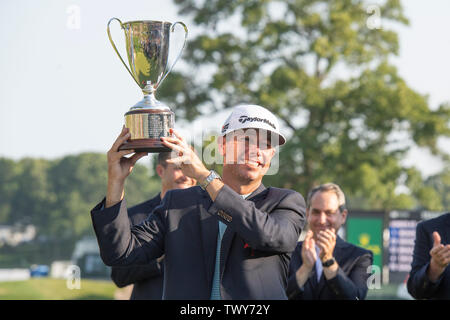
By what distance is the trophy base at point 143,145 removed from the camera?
3959 mm

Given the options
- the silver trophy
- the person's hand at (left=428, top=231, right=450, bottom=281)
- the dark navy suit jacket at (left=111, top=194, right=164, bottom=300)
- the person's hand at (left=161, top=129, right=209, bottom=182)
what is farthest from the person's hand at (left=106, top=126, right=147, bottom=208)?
the person's hand at (left=428, top=231, right=450, bottom=281)

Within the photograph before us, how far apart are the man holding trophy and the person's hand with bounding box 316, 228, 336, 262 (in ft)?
6.00

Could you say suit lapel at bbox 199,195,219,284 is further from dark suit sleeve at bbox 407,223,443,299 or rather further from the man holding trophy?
dark suit sleeve at bbox 407,223,443,299

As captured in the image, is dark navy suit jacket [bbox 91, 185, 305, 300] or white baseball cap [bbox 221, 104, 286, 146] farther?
white baseball cap [bbox 221, 104, 286, 146]

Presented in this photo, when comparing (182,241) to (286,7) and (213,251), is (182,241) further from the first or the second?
(286,7)

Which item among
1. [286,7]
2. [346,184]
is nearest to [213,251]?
[346,184]

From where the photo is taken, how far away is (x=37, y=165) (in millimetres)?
109312

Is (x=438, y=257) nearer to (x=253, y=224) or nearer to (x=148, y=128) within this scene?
(x=253, y=224)

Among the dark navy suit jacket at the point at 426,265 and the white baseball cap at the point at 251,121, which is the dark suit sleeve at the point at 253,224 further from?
the dark navy suit jacket at the point at 426,265

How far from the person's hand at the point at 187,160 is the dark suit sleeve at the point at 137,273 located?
231cm

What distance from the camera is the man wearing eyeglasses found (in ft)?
19.7

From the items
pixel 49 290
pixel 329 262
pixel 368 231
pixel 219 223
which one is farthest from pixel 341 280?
pixel 49 290

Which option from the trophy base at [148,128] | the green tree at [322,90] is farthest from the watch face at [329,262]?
the green tree at [322,90]

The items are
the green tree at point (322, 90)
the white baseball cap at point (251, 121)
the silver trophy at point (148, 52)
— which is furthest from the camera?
the green tree at point (322, 90)
